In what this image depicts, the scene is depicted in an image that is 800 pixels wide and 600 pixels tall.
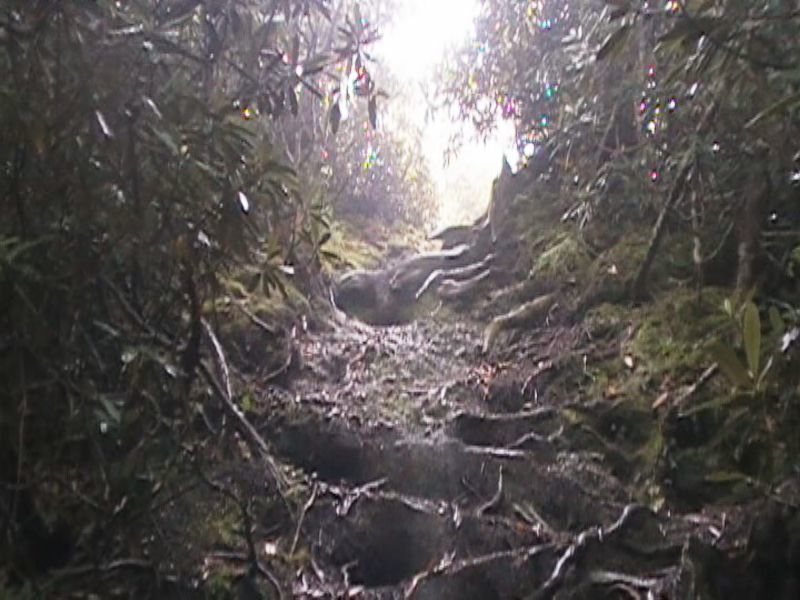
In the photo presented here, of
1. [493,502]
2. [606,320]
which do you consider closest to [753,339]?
[493,502]

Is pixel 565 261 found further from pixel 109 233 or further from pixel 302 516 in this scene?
pixel 109 233

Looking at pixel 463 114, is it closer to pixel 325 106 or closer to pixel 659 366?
pixel 325 106

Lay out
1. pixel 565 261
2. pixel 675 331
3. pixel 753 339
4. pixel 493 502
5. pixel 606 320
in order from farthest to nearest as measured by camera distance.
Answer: pixel 565 261
pixel 606 320
pixel 675 331
pixel 493 502
pixel 753 339

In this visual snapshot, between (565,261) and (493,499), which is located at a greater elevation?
(565,261)

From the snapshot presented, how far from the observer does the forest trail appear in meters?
3.36

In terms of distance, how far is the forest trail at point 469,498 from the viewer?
3363 mm

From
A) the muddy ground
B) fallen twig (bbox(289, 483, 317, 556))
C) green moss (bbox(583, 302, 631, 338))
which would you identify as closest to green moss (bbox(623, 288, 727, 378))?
green moss (bbox(583, 302, 631, 338))

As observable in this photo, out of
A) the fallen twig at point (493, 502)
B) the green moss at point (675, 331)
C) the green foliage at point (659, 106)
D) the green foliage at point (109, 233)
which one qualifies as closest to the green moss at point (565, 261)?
the green foliage at point (659, 106)

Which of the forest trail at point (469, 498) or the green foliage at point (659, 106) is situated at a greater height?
the green foliage at point (659, 106)

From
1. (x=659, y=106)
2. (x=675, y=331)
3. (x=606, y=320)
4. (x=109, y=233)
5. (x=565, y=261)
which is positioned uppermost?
(x=659, y=106)

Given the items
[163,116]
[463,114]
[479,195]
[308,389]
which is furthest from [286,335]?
[479,195]

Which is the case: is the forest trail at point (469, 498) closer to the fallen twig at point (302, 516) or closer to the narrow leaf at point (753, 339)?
the fallen twig at point (302, 516)

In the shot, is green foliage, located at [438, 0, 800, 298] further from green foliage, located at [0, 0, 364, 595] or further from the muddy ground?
green foliage, located at [0, 0, 364, 595]

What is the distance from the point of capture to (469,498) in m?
4.17
